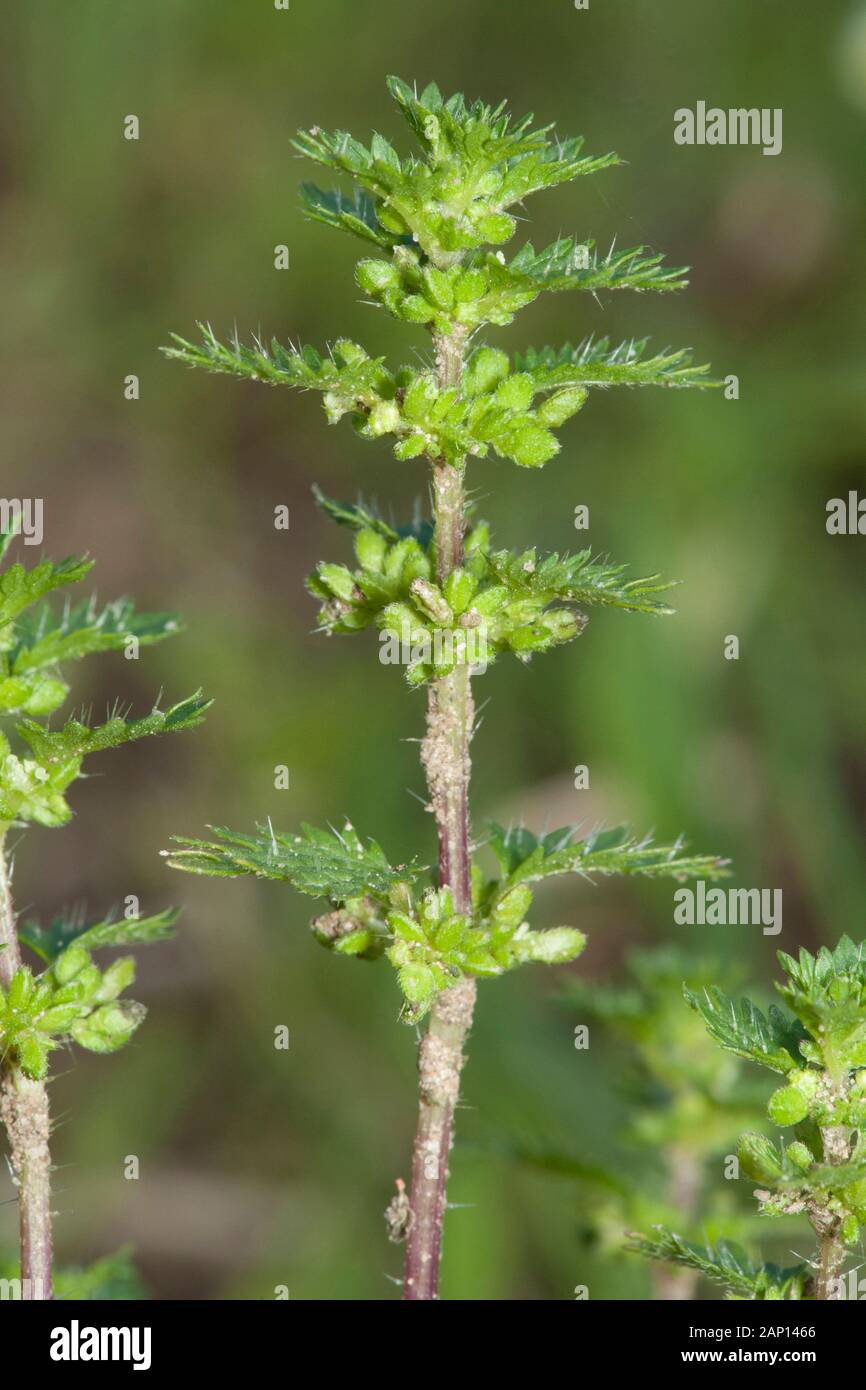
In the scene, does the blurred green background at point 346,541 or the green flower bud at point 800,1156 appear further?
the blurred green background at point 346,541

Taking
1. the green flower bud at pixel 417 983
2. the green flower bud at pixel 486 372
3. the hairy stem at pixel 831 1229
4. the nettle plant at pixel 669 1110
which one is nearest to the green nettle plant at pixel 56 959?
the green flower bud at pixel 417 983

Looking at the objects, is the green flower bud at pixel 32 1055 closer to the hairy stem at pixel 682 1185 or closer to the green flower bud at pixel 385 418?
the green flower bud at pixel 385 418

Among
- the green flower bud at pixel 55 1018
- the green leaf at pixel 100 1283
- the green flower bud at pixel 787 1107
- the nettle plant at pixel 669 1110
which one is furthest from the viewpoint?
the nettle plant at pixel 669 1110

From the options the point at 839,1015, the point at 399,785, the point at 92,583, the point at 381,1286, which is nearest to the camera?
the point at 839,1015

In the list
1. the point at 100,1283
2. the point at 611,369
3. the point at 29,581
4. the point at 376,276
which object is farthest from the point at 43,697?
the point at 100,1283

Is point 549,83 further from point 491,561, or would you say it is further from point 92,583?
point 491,561

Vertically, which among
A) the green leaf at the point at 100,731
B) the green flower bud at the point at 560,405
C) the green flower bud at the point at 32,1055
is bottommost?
the green flower bud at the point at 32,1055
